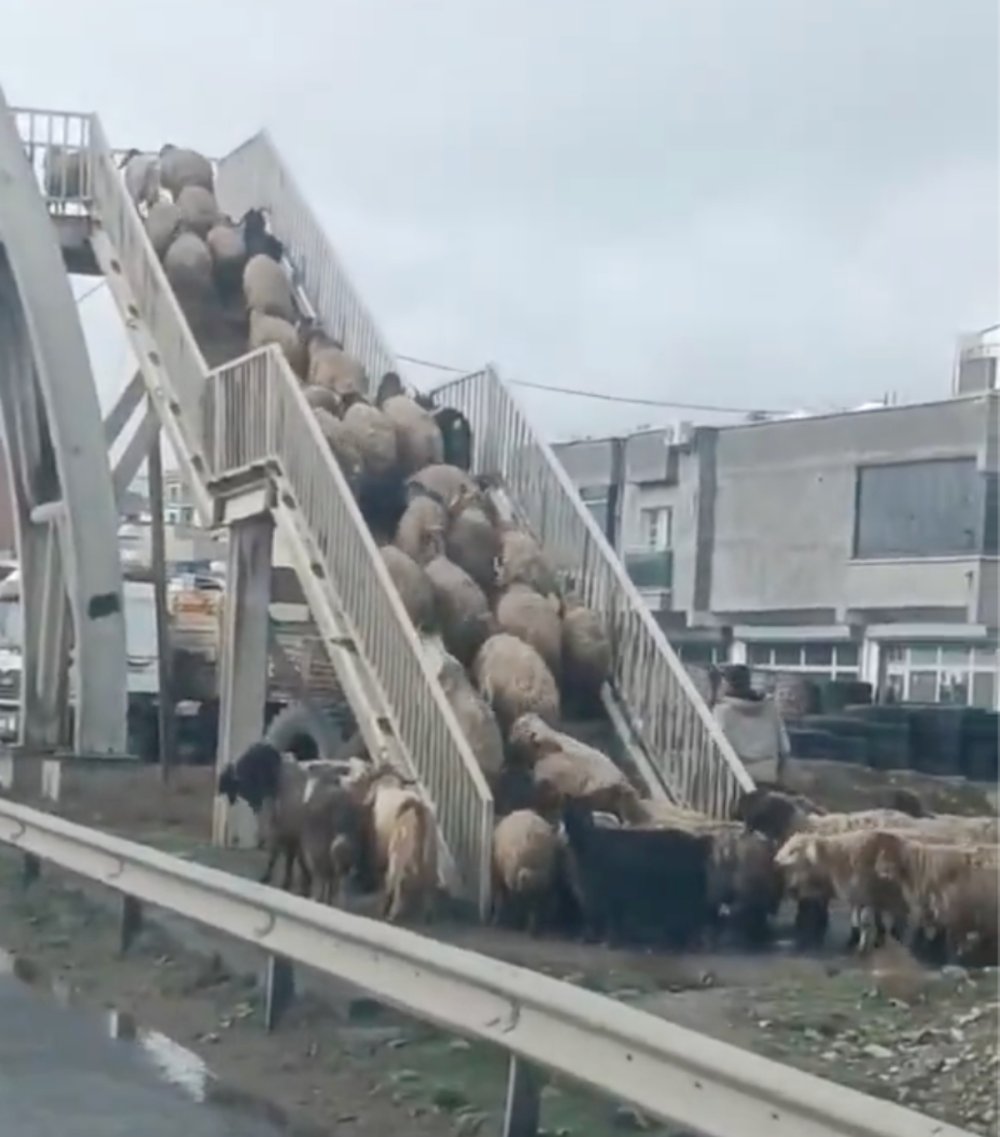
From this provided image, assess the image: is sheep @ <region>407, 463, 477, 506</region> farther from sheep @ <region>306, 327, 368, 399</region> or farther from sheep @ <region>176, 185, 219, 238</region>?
sheep @ <region>176, 185, 219, 238</region>

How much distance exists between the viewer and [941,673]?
2895 centimetres

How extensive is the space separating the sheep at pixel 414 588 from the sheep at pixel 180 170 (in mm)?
10181

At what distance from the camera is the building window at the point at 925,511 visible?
1112 inches

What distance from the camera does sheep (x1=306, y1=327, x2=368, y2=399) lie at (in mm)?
22797

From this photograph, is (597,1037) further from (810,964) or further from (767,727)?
(767,727)

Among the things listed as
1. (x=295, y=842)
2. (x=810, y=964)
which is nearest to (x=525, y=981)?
(x=810, y=964)

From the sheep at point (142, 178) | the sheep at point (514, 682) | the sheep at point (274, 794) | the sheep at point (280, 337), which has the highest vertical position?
the sheep at point (142, 178)

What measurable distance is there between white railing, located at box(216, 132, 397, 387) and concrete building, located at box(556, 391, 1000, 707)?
274cm

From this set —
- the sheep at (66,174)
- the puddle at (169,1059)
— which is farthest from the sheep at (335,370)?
the puddle at (169,1059)

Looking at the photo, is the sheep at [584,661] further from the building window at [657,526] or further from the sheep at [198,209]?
the building window at [657,526]

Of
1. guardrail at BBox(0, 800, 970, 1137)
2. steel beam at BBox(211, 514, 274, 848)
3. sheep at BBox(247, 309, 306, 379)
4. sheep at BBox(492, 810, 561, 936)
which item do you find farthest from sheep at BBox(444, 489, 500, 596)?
guardrail at BBox(0, 800, 970, 1137)

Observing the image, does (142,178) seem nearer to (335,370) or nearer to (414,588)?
(335,370)

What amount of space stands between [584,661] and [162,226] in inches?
376

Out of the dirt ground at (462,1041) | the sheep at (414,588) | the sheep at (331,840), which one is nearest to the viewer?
the dirt ground at (462,1041)
